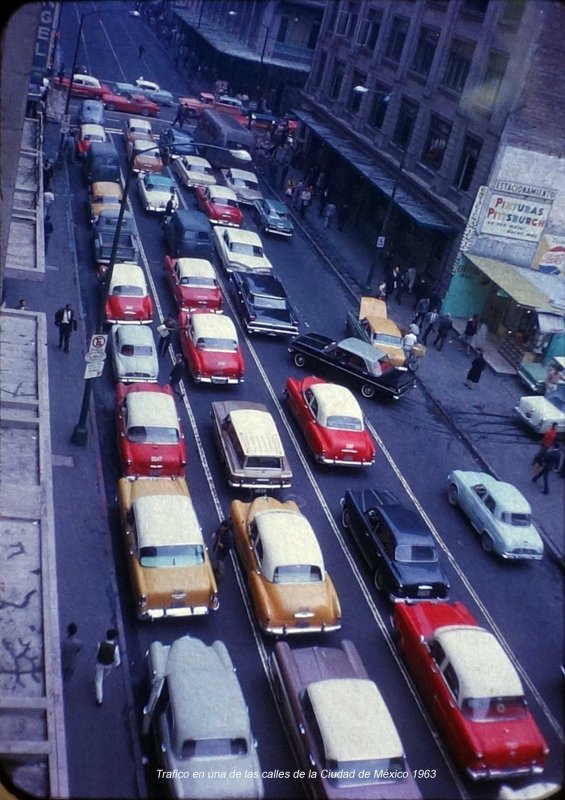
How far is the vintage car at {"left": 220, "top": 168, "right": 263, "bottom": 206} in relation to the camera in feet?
123

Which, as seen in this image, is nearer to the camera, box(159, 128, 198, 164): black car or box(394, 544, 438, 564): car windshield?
box(394, 544, 438, 564): car windshield

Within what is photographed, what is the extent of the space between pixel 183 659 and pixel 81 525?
4.66 m

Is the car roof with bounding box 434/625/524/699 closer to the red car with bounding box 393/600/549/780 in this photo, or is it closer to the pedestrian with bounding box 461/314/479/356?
the red car with bounding box 393/600/549/780

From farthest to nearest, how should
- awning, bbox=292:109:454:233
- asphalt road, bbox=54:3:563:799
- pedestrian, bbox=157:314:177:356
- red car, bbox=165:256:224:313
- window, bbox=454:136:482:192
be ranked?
1. red car, bbox=165:256:224:313
2. pedestrian, bbox=157:314:177:356
3. awning, bbox=292:109:454:233
4. window, bbox=454:136:482:192
5. asphalt road, bbox=54:3:563:799

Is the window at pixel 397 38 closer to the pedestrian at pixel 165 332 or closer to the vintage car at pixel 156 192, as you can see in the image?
the pedestrian at pixel 165 332

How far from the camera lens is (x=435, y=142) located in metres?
13.7

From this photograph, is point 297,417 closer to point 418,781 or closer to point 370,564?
point 370,564

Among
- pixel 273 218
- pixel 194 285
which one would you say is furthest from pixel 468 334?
pixel 273 218

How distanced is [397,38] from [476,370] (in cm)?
467

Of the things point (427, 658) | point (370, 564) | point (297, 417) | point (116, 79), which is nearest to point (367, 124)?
point (297, 417)

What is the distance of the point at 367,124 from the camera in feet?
61.8

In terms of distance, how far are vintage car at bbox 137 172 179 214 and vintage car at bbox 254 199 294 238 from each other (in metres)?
3.82

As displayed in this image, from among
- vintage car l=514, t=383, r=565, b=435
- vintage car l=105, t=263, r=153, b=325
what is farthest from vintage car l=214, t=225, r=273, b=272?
vintage car l=514, t=383, r=565, b=435

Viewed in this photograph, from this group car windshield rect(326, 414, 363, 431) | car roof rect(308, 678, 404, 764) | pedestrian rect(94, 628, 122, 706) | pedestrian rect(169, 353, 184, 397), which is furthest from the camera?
pedestrian rect(169, 353, 184, 397)
